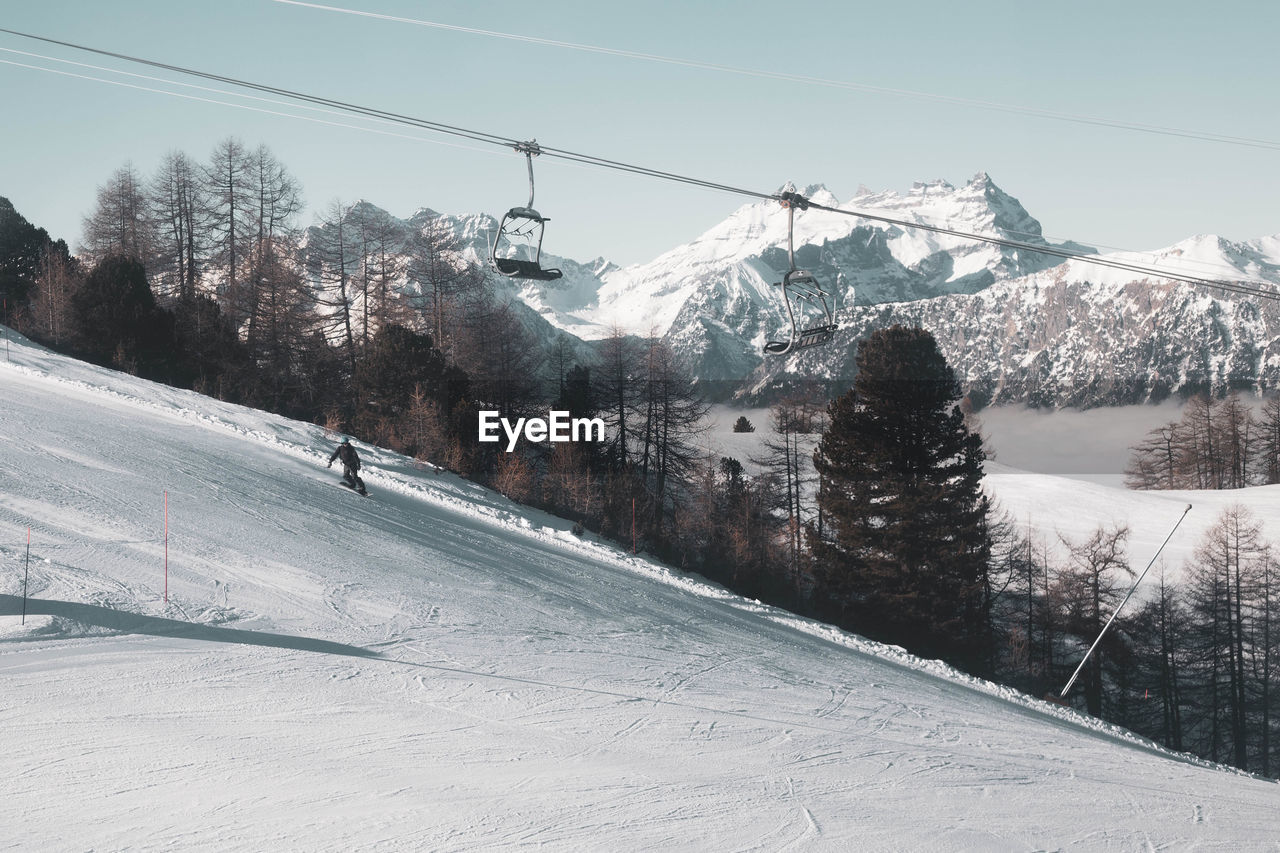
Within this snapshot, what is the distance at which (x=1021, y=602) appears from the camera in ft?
169

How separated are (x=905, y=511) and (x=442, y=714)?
29.1m

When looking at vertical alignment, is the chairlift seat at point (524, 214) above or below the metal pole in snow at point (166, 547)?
above

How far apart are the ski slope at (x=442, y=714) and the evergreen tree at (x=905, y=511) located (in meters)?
14.3

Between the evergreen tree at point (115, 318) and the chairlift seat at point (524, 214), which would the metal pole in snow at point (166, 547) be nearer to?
the chairlift seat at point (524, 214)

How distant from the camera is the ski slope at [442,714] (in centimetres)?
788

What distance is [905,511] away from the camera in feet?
121

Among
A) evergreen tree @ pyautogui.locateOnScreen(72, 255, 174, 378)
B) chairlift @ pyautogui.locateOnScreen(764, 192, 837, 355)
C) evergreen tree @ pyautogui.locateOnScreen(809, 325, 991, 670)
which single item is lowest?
evergreen tree @ pyautogui.locateOnScreen(809, 325, 991, 670)

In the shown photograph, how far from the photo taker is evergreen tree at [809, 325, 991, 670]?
119 feet

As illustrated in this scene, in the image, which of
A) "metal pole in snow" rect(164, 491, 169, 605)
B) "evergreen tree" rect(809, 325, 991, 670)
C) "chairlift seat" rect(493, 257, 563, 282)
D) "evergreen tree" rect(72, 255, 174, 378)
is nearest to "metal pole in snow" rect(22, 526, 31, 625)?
"metal pole in snow" rect(164, 491, 169, 605)

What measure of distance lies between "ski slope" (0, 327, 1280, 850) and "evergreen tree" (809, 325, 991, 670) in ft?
46.9

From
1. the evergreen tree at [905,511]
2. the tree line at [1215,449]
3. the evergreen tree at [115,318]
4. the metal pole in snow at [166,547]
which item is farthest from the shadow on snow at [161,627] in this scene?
the tree line at [1215,449]

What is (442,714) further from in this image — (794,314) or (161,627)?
(794,314)

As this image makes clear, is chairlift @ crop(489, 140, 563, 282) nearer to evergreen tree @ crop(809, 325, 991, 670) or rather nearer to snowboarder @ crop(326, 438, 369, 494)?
snowboarder @ crop(326, 438, 369, 494)

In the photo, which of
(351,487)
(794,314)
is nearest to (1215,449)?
(351,487)
